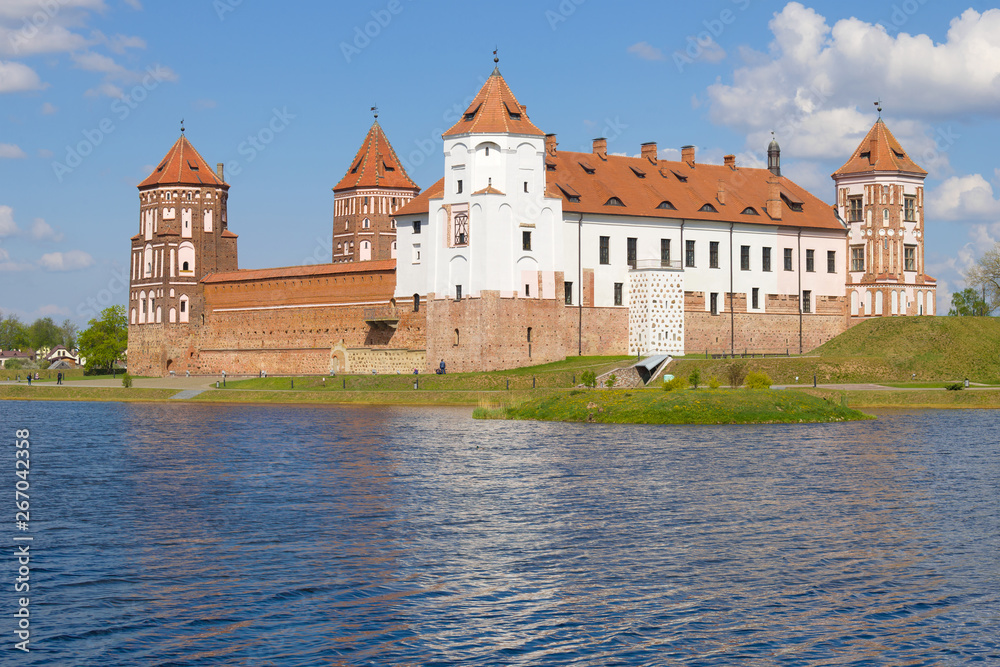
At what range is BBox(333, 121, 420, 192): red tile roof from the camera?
362 ft

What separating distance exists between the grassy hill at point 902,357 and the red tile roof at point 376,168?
1903 inches

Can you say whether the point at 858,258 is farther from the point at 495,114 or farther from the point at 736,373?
the point at 736,373

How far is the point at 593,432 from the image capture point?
133 feet

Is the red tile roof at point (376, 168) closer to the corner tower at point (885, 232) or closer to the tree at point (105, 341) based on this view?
the tree at point (105, 341)

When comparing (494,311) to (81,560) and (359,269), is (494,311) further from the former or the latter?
(81,560)

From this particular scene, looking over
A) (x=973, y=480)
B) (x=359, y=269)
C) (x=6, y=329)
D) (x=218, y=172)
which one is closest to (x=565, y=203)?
(x=359, y=269)

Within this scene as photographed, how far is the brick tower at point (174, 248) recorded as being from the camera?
94056mm

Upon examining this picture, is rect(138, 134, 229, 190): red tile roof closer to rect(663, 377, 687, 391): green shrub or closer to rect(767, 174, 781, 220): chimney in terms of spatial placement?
rect(767, 174, 781, 220): chimney

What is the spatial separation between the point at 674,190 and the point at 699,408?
1493 inches

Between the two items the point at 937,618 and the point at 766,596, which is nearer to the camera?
the point at 937,618

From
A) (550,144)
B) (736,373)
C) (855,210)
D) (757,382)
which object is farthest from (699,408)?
(855,210)

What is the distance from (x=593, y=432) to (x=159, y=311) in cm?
6234

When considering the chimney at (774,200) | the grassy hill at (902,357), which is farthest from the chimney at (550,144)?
the grassy hill at (902,357)

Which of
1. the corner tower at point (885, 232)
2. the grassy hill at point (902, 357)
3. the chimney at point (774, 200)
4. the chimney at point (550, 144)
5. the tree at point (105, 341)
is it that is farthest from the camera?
the tree at point (105, 341)
